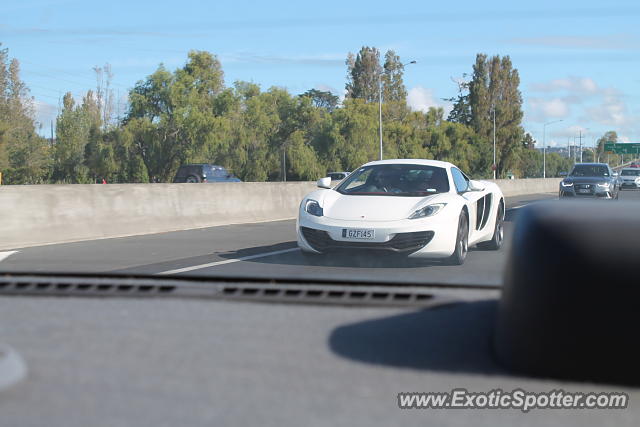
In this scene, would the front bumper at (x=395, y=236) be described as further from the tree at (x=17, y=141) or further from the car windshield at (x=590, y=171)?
the tree at (x=17, y=141)

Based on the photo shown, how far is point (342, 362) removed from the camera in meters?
2.91

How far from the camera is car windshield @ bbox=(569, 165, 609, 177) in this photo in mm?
30125

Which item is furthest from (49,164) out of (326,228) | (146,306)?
(146,306)

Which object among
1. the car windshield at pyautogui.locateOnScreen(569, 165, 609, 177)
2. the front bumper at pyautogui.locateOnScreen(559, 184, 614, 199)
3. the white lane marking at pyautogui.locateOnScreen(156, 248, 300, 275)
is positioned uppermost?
the car windshield at pyautogui.locateOnScreen(569, 165, 609, 177)

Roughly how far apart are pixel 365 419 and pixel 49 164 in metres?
85.6

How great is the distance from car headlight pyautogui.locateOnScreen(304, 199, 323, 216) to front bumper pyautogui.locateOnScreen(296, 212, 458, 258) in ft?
0.35

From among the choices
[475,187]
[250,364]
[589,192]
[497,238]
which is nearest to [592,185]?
[589,192]

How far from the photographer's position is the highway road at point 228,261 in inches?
359

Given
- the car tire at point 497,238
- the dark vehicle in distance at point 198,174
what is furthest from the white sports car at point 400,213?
the dark vehicle in distance at point 198,174

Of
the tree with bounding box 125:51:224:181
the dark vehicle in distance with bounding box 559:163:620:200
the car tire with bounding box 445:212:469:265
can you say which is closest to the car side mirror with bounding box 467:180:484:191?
the car tire with bounding box 445:212:469:265

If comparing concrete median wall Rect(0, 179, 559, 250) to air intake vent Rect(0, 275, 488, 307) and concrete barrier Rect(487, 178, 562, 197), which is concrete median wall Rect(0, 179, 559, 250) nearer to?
air intake vent Rect(0, 275, 488, 307)

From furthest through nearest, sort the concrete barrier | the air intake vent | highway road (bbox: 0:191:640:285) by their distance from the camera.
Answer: the concrete barrier
highway road (bbox: 0:191:640:285)
the air intake vent

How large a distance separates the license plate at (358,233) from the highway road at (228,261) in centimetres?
35

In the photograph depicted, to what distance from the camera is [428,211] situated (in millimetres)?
10008
